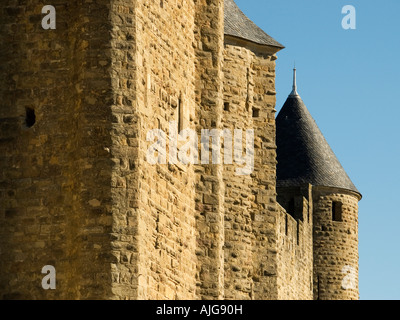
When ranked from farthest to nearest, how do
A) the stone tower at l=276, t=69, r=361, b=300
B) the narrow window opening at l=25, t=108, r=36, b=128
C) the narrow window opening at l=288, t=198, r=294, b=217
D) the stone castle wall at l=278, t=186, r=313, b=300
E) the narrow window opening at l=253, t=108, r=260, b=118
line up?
the stone tower at l=276, t=69, r=361, b=300 < the narrow window opening at l=288, t=198, r=294, b=217 < the stone castle wall at l=278, t=186, r=313, b=300 < the narrow window opening at l=253, t=108, r=260, b=118 < the narrow window opening at l=25, t=108, r=36, b=128

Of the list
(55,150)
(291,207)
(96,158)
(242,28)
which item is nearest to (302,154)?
(291,207)

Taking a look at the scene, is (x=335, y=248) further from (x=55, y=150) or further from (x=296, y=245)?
(x=55, y=150)

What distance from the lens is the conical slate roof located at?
39.6 m

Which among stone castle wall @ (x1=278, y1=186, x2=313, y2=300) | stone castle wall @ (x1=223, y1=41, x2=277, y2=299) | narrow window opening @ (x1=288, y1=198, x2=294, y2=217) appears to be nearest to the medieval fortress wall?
stone castle wall @ (x1=223, y1=41, x2=277, y2=299)

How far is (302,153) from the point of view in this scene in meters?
40.4

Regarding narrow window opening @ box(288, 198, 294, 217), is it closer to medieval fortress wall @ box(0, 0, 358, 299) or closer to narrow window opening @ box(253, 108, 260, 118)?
narrow window opening @ box(253, 108, 260, 118)

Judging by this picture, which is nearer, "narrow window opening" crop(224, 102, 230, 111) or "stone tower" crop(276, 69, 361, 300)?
"narrow window opening" crop(224, 102, 230, 111)

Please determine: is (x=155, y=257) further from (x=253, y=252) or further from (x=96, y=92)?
(x=253, y=252)

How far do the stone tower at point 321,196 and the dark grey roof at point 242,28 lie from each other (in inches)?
425

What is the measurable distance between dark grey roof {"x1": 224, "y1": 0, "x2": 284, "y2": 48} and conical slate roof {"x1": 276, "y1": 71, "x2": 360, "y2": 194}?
39.5 feet

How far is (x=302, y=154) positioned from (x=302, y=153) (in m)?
0.07

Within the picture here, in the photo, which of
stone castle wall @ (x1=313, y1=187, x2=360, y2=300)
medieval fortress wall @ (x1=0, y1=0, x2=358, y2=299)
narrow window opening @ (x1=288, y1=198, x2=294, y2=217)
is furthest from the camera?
stone castle wall @ (x1=313, y1=187, x2=360, y2=300)

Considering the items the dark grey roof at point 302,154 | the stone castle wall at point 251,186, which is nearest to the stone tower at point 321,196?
the dark grey roof at point 302,154

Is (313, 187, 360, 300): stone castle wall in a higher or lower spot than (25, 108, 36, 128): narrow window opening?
higher
